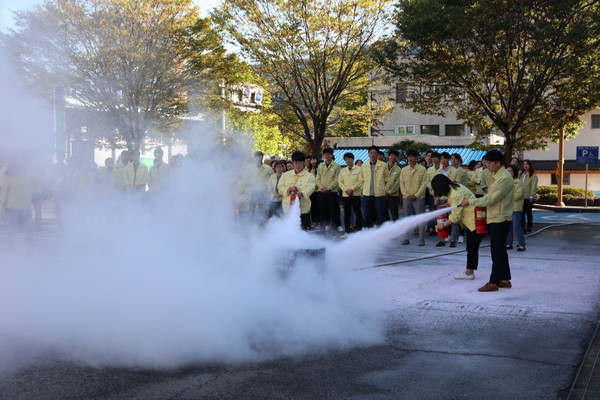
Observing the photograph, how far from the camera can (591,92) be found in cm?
1992

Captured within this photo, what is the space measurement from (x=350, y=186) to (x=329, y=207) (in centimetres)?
66

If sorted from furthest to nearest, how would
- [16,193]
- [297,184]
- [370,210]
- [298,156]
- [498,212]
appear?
[370,210]
[297,184]
[298,156]
[16,193]
[498,212]

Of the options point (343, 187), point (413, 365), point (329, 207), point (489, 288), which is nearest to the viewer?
point (413, 365)

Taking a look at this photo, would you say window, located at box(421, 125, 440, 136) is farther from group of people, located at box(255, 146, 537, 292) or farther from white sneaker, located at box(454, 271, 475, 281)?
white sneaker, located at box(454, 271, 475, 281)

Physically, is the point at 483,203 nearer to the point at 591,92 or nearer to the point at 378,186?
the point at 378,186

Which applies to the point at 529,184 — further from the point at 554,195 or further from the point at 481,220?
the point at 554,195

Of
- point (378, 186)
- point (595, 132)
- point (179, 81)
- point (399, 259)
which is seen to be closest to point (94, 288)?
point (399, 259)

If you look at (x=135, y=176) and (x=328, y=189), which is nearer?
(x=135, y=176)

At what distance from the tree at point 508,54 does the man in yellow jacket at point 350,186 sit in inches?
308

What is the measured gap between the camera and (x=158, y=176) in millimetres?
7957

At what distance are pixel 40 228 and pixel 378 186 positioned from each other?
21.3ft

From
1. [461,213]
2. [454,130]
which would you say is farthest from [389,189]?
[454,130]

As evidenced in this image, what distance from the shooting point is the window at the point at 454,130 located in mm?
47709

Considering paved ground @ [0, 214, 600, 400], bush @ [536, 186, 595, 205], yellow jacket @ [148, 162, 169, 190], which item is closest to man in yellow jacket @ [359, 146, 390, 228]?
paved ground @ [0, 214, 600, 400]
